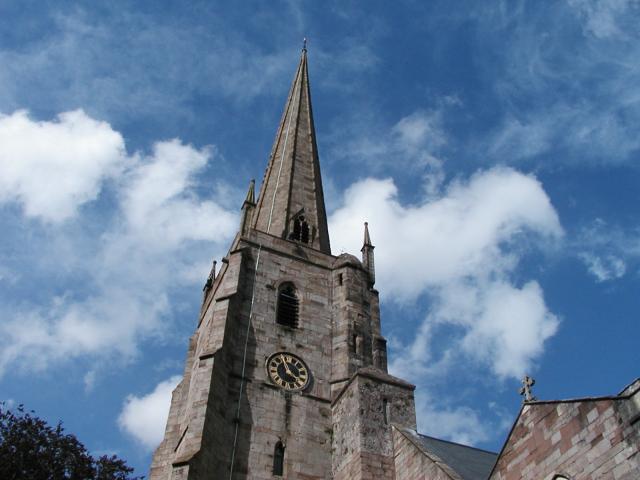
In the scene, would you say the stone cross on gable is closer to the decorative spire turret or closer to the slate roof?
the slate roof

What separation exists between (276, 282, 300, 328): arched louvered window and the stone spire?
4448 mm

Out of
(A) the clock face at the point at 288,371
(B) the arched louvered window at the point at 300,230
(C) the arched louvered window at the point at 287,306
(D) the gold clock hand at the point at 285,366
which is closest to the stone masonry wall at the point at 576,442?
(A) the clock face at the point at 288,371

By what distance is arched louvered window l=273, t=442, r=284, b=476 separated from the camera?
22.7 metres

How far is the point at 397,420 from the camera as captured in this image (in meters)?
23.2

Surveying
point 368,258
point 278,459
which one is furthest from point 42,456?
point 368,258

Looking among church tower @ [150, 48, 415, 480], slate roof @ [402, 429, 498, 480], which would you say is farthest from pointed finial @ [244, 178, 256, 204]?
slate roof @ [402, 429, 498, 480]

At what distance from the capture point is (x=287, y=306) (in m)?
28.4

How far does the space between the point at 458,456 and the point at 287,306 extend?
9.15 m

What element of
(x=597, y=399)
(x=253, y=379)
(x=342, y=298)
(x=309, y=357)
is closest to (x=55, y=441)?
(x=253, y=379)

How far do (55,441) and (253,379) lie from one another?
24.5ft

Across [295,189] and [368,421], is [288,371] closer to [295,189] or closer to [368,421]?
[368,421]

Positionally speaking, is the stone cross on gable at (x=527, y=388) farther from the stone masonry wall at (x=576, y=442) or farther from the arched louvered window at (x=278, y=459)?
the arched louvered window at (x=278, y=459)

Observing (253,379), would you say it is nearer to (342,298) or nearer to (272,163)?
(342,298)

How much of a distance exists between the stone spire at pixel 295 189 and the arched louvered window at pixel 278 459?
38.7 feet
